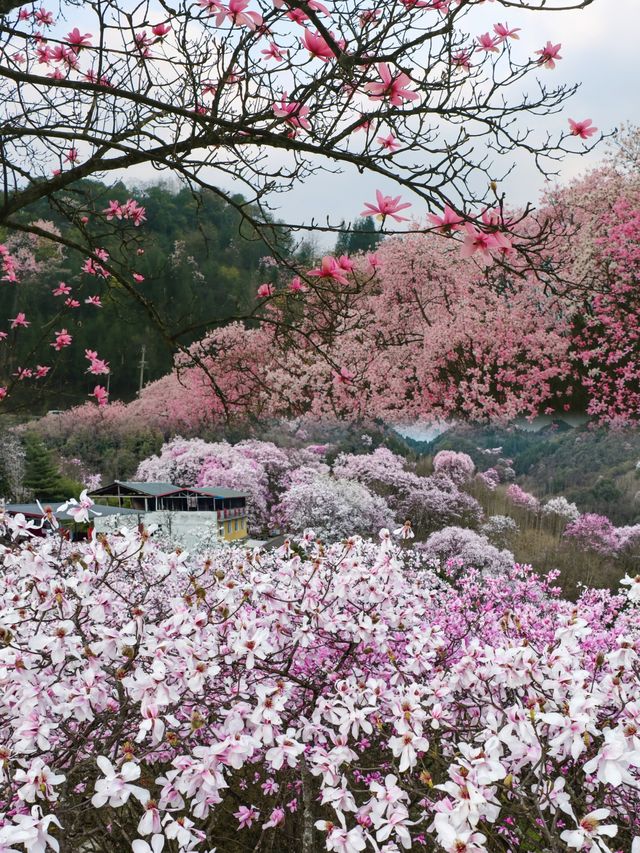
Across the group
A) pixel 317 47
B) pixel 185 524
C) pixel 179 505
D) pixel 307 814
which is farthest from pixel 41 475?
pixel 317 47

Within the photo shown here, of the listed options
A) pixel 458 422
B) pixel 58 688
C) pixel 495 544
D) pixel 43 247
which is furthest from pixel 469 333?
pixel 58 688

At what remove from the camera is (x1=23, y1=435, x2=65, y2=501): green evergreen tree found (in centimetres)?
729

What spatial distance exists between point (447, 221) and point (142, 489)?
5762 millimetres

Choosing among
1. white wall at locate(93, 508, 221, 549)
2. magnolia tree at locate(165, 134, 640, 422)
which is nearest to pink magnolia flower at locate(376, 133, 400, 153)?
white wall at locate(93, 508, 221, 549)

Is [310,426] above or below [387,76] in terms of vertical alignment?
below

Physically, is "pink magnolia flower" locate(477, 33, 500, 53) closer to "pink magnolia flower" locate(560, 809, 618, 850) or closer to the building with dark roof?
"pink magnolia flower" locate(560, 809, 618, 850)

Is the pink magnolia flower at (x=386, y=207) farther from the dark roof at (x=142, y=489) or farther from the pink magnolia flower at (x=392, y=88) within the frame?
the dark roof at (x=142, y=489)

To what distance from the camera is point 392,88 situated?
2137 mm

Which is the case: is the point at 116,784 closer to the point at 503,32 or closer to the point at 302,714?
the point at 302,714

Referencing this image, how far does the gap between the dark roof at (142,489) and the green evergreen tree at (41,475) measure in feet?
1.70

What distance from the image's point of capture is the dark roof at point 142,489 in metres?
6.98

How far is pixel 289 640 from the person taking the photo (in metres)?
2.46

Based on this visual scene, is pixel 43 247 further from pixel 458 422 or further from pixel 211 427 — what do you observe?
pixel 458 422

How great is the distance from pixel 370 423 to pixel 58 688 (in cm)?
794
